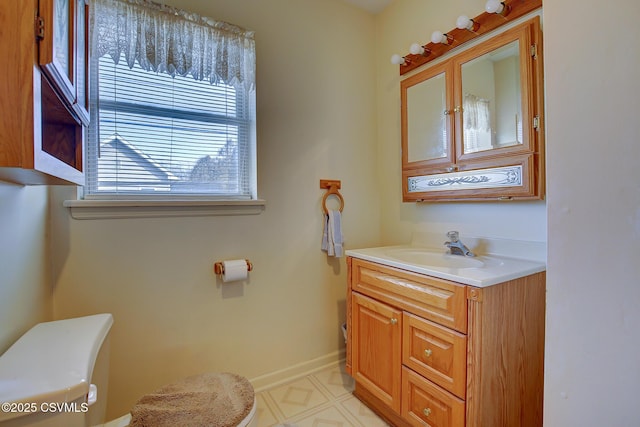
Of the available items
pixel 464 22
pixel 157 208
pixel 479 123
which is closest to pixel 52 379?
pixel 157 208

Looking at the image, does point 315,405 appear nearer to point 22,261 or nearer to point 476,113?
point 22,261

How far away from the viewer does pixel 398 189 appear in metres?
2.05

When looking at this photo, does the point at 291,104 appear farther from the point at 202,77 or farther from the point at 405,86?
the point at 405,86

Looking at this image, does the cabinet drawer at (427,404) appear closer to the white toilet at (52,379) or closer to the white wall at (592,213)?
the white wall at (592,213)

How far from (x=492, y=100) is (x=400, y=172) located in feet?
2.31

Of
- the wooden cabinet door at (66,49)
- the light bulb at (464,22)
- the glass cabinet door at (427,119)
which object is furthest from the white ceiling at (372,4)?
the wooden cabinet door at (66,49)

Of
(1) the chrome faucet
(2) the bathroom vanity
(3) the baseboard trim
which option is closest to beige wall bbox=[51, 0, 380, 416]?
(3) the baseboard trim

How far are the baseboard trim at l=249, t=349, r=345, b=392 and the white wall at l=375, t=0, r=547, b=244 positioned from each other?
90 cm

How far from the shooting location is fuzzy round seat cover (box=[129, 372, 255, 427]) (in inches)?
36.6

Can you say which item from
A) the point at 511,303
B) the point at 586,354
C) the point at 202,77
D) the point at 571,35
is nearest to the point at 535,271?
the point at 511,303

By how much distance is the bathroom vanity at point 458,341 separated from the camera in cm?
106

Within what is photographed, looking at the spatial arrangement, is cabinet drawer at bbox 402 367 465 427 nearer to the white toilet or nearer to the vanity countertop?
the vanity countertop

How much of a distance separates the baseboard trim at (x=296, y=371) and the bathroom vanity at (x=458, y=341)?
51 centimetres

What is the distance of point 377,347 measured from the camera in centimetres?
147
